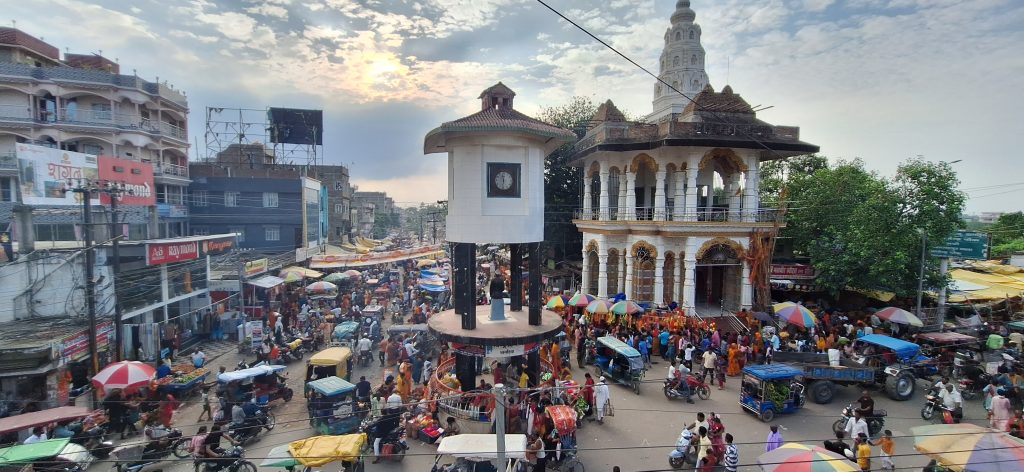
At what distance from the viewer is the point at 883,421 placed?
12484 mm

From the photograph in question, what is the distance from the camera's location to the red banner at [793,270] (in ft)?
88.0

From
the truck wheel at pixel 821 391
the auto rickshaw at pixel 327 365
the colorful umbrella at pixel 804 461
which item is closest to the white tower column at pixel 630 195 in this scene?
the truck wheel at pixel 821 391

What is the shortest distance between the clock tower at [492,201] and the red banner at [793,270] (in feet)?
62.3

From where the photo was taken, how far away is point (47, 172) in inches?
686

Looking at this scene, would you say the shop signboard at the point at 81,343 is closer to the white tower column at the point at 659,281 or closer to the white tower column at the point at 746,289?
the white tower column at the point at 659,281

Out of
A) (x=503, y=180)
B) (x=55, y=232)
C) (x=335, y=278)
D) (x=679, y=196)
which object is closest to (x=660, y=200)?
(x=679, y=196)

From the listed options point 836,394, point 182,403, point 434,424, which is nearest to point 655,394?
point 836,394

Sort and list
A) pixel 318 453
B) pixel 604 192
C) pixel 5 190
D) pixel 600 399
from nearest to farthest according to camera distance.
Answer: pixel 318 453 < pixel 600 399 < pixel 5 190 < pixel 604 192

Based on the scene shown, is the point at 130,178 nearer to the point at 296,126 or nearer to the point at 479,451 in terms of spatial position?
the point at 479,451

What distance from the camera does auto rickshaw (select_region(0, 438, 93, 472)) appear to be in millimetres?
8852

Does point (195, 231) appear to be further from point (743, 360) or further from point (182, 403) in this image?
point (743, 360)

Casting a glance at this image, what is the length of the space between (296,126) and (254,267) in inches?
1017

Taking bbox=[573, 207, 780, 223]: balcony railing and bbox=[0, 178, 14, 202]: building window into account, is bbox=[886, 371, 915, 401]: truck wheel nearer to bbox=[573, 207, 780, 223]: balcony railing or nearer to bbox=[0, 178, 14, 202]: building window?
bbox=[573, 207, 780, 223]: balcony railing

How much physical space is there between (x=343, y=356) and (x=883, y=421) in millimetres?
16174
